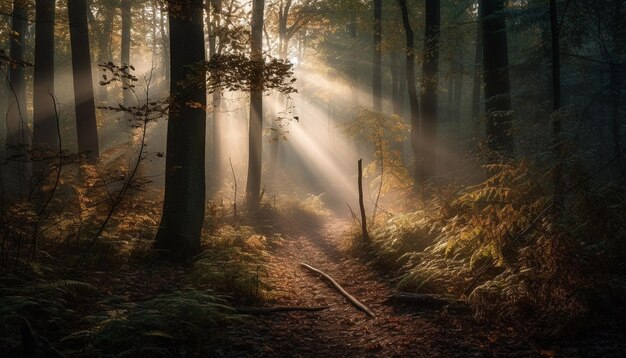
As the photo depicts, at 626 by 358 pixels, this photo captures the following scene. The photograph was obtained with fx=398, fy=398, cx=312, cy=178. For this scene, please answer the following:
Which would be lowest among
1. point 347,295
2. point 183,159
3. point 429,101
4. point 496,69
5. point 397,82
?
point 347,295

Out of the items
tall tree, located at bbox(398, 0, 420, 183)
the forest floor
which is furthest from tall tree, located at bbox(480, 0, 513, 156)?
the forest floor

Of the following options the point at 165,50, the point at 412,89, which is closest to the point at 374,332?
the point at 412,89

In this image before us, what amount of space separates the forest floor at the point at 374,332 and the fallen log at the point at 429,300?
4.8 inches

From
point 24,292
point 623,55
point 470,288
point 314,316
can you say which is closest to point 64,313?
point 24,292

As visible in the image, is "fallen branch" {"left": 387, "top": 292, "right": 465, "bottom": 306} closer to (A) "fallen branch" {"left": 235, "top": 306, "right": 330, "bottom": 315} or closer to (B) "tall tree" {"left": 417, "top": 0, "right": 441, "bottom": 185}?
(A) "fallen branch" {"left": 235, "top": 306, "right": 330, "bottom": 315}

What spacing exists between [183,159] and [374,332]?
16.9ft

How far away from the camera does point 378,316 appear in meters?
6.20

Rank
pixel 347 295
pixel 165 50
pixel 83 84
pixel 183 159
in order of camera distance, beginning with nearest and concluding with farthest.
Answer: pixel 347 295 → pixel 183 159 → pixel 83 84 → pixel 165 50

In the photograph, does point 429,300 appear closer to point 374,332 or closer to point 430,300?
point 430,300

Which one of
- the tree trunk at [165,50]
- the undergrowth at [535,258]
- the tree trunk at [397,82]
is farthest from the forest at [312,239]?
the tree trunk at [165,50]

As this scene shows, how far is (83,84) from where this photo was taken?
12.3 metres

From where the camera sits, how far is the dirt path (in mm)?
4708

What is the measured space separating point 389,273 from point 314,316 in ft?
8.18

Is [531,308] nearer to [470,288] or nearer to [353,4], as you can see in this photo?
[470,288]
